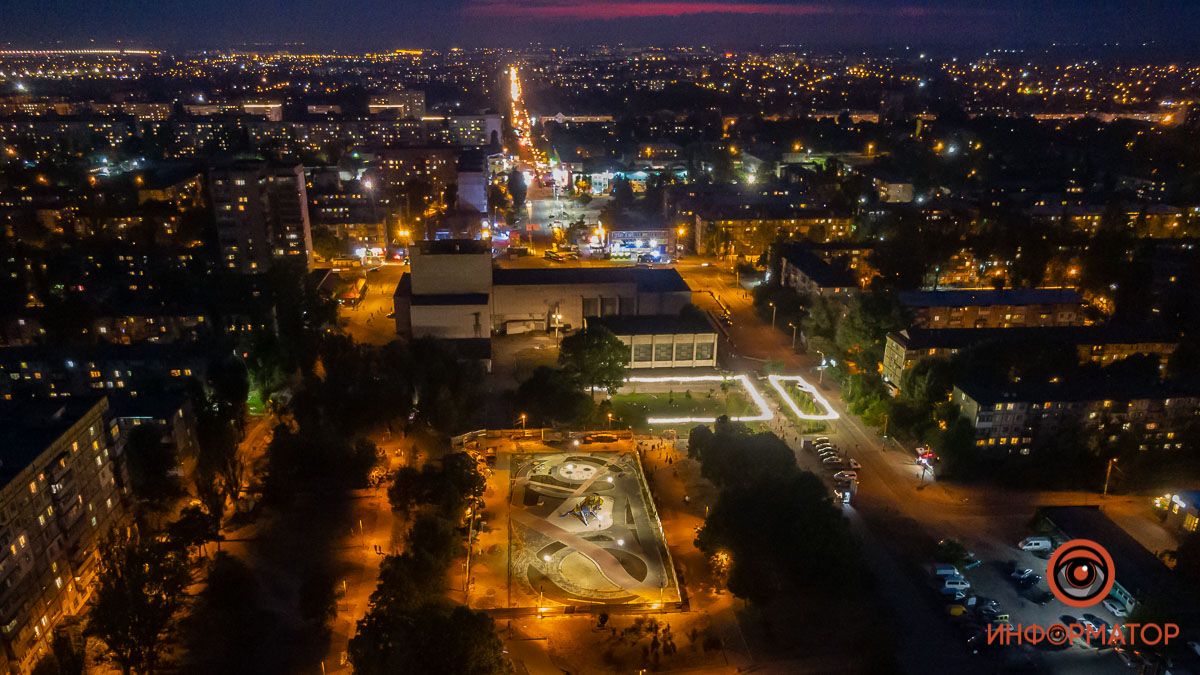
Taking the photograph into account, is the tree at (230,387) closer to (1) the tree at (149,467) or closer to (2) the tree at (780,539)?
(1) the tree at (149,467)

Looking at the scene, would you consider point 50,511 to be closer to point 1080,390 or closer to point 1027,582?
point 1027,582

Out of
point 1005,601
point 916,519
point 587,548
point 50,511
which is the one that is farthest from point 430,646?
point 916,519

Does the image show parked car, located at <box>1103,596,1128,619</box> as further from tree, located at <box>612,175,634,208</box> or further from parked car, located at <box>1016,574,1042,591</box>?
tree, located at <box>612,175,634,208</box>

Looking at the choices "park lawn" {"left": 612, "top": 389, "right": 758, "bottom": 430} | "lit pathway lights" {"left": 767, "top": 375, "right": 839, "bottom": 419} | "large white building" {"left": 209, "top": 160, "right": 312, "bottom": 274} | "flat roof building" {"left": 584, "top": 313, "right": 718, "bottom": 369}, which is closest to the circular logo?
"lit pathway lights" {"left": 767, "top": 375, "right": 839, "bottom": 419}

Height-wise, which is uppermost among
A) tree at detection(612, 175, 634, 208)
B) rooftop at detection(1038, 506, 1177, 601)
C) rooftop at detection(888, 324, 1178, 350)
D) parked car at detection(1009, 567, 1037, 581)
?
tree at detection(612, 175, 634, 208)

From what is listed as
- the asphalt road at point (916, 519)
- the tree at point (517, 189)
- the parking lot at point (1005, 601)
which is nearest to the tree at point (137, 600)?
the asphalt road at point (916, 519)
